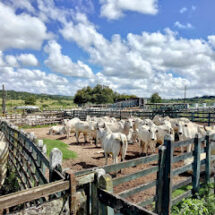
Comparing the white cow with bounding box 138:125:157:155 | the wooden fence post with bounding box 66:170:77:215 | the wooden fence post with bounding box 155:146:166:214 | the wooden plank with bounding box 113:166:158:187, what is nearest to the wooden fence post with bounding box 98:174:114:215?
the wooden fence post with bounding box 66:170:77:215

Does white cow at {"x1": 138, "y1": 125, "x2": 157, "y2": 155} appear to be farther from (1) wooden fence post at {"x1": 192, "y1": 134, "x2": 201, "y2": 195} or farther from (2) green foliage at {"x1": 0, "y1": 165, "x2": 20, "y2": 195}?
(2) green foliage at {"x1": 0, "y1": 165, "x2": 20, "y2": 195}

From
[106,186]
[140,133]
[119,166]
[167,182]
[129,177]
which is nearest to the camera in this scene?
[106,186]

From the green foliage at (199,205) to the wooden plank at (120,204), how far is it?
219 cm

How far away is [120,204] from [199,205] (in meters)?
2.88

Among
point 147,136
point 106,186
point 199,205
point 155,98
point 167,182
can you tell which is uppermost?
point 155,98

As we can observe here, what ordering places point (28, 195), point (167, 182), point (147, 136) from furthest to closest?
point (147, 136) → point (167, 182) → point (28, 195)

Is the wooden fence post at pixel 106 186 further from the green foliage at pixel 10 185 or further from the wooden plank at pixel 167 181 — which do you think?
the green foliage at pixel 10 185

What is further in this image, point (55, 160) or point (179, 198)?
point (179, 198)

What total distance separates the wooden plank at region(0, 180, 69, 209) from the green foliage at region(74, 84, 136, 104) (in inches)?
2464

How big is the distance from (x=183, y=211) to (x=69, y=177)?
105 inches

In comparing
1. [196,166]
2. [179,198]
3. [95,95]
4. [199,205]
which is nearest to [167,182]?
[199,205]

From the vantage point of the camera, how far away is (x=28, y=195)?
1773mm

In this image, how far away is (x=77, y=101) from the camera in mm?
66000

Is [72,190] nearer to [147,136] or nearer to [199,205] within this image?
[199,205]
